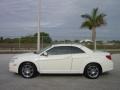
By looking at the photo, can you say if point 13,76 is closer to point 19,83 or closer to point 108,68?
point 19,83

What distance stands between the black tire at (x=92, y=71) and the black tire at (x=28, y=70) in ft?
7.41

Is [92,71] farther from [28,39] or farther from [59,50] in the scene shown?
[28,39]

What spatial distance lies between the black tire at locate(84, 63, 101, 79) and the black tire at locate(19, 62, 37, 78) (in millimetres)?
2258

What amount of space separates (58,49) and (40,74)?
1493mm

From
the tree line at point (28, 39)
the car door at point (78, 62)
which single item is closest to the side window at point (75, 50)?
the car door at point (78, 62)

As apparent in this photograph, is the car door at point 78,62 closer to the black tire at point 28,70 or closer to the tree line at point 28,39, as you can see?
the black tire at point 28,70

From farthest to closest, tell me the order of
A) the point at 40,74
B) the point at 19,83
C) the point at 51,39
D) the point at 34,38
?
the point at 34,38, the point at 51,39, the point at 40,74, the point at 19,83

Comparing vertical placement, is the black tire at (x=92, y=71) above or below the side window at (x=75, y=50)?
below

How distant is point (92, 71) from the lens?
9664mm

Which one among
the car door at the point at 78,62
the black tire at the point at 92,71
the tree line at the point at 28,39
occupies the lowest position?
the black tire at the point at 92,71

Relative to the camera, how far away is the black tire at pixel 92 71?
31.6 feet

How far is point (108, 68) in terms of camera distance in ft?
32.1

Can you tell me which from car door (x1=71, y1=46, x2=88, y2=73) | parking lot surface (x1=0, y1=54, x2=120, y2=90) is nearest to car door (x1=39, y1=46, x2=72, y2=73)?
car door (x1=71, y1=46, x2=88, y2=73)

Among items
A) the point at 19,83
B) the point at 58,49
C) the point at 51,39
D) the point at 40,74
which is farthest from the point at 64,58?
the point at 51,39
